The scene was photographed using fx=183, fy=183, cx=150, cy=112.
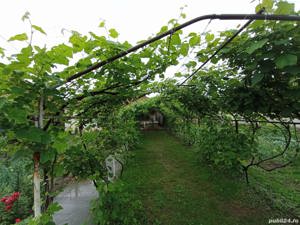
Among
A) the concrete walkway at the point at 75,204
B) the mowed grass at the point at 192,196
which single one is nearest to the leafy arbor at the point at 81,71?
the mowed grass at the point at 192,196

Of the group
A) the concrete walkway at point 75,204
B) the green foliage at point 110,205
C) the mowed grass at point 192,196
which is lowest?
the mowed grass at point 192,196

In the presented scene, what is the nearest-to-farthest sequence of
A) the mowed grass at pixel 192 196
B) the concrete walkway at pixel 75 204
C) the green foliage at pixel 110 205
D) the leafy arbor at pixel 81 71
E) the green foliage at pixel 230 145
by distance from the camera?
the leafy arbor at pixel 81 71 < the green foliage at pixel 110 205 < the concrete walkway at pixel 75 204 < the mowed grass at pixel 192 196 < the green foliage at pixel 230 145

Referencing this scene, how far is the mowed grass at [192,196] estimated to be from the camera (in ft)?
10.5

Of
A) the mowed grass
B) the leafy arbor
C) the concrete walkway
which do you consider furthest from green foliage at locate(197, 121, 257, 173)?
the concrete walkway

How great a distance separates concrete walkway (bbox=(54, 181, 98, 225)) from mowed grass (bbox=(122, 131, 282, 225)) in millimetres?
868

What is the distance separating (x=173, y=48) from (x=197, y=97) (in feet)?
7.85

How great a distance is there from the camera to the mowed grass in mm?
3205

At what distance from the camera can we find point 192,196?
4.02 meters

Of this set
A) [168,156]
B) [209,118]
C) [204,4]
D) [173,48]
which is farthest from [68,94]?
[168,156]

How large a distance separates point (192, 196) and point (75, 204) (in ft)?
7.97

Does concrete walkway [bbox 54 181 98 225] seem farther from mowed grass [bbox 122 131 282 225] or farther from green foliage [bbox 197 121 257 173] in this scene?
green foliage [bbox 197 121 257 173]

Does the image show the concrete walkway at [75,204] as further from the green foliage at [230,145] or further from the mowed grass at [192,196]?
the green foliage at [230,145]

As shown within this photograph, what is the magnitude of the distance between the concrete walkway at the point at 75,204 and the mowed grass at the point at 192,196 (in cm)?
87

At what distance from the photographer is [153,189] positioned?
14.4 feet
